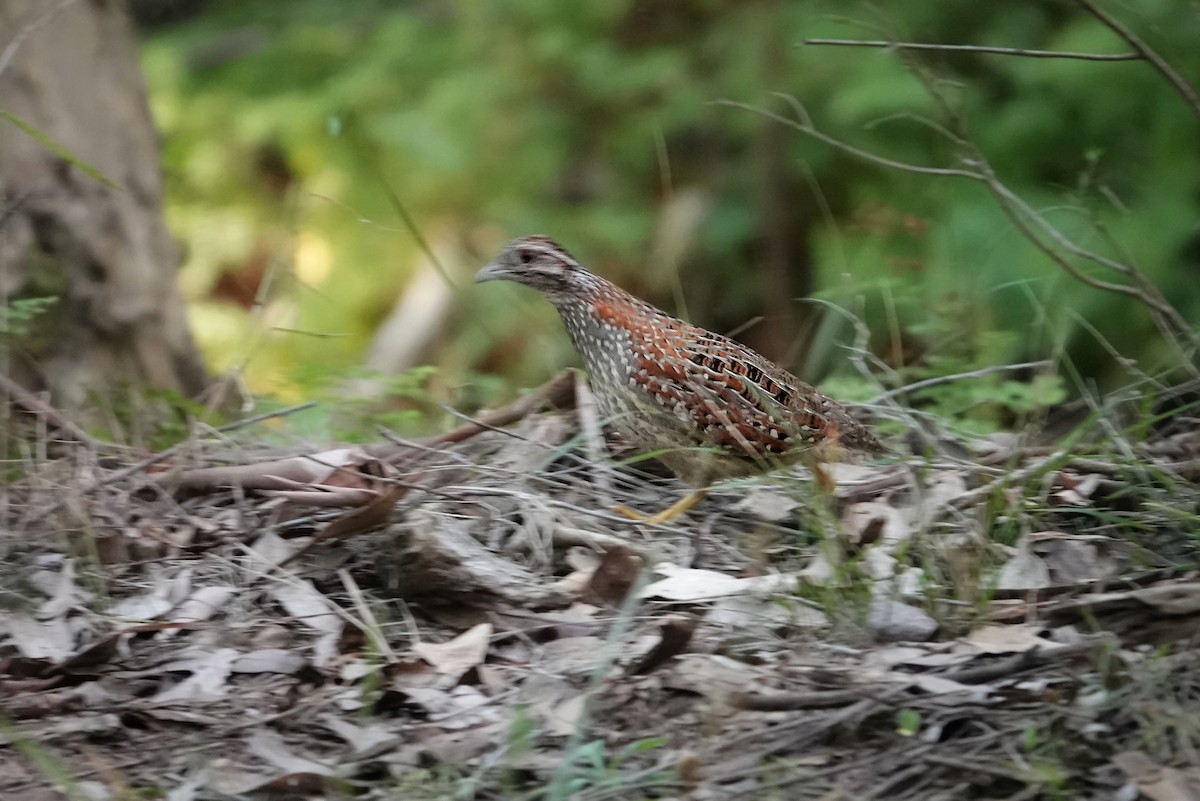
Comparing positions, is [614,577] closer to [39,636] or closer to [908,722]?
[908,722]

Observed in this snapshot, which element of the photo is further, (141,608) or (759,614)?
(141,608)

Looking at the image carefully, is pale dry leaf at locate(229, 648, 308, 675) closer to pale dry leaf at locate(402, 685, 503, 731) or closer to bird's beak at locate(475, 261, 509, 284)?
pale dry leaf at locate(402, 685, 503, 731)

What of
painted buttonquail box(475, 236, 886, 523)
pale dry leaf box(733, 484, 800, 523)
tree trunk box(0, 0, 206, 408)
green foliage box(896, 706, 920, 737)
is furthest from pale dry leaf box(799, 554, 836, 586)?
tree trunk box(0, 0, 206, 408)

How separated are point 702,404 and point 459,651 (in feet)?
4.49

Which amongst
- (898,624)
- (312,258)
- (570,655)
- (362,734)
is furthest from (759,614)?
(312,258)

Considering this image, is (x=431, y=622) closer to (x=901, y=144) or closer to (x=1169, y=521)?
(x=1169, y=521)

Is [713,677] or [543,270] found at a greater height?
[543,270]

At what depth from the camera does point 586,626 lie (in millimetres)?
3303

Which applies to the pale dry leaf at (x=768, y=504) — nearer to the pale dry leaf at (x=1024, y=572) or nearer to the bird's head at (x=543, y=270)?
the pale dry leaf at (x=1024, y=572)

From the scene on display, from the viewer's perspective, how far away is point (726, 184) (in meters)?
8.16

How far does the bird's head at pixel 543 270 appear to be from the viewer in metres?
4.67

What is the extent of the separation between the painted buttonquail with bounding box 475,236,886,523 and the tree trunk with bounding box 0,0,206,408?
239 centimetres

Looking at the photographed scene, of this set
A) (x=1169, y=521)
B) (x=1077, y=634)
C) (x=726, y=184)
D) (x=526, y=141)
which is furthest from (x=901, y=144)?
(x=1077, y=634)

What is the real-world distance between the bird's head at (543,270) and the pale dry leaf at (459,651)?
168 centimetres
